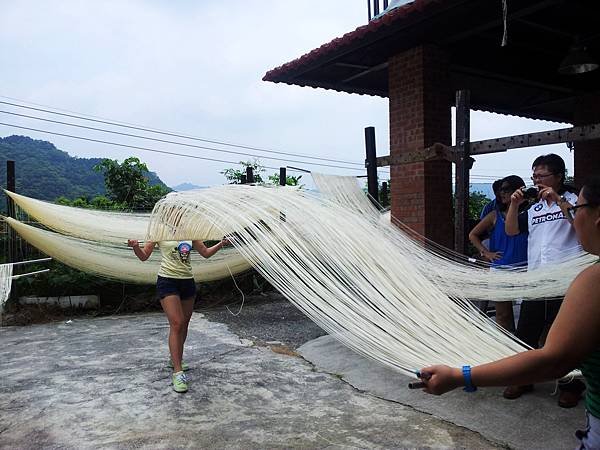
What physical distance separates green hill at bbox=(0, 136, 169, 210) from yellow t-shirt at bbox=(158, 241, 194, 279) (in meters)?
13.0

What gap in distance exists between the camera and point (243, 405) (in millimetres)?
2771

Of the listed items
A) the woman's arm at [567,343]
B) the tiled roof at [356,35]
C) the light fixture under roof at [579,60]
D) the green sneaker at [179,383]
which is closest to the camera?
the woman's arm at [567,343]

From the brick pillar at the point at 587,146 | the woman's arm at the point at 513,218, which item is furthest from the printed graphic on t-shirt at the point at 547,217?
the brick pillar at the point at 587,146

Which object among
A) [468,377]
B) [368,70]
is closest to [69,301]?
[368,70]

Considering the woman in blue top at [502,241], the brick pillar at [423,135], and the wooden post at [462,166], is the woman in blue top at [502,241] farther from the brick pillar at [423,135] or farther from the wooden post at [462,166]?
the brick pillar at [423,135]

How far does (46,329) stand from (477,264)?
4444 millimetres

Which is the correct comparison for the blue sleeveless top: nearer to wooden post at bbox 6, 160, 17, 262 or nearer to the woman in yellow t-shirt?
the woman in yellow t-shirt

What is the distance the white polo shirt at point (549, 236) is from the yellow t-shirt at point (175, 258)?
6.53ft

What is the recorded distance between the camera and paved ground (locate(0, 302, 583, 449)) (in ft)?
7.54

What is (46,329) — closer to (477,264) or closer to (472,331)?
(477,264)

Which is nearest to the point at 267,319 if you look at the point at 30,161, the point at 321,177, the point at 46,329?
the point at 321,177

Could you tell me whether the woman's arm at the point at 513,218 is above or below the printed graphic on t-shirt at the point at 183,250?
above

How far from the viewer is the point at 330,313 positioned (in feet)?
5.79

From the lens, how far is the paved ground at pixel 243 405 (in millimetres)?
2299
